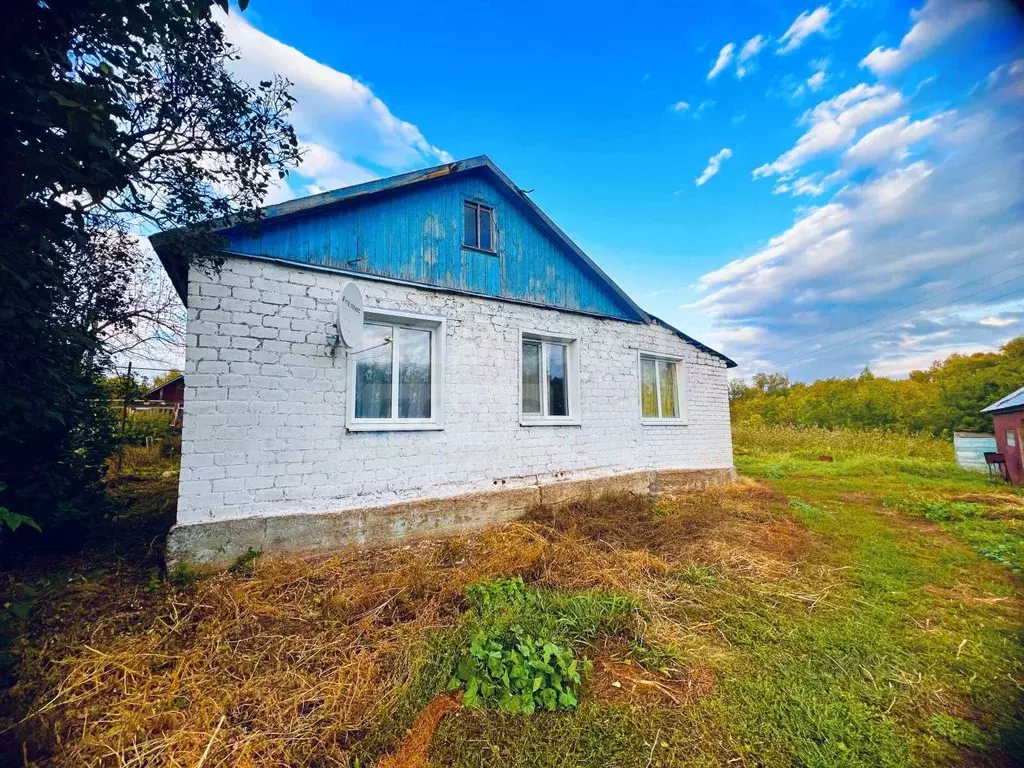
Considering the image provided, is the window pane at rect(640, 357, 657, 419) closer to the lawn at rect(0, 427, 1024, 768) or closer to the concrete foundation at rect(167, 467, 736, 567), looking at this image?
the concrete foundation at rect(167, 467, 736, 567)

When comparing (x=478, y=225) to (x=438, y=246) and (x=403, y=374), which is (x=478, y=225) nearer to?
(x=438, y=246)

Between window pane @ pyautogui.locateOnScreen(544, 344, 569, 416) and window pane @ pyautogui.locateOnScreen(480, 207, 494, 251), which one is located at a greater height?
window pane @ pyautogui.locateOnScreen(480, 207, 494, 251)

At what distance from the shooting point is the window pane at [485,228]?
6500 mm

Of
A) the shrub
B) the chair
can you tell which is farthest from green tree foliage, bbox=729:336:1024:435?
the chair

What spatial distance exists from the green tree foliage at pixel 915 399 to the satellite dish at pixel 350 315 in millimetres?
30350

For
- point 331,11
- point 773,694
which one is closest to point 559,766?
point 773,694

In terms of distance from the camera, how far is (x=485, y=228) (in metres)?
6.58

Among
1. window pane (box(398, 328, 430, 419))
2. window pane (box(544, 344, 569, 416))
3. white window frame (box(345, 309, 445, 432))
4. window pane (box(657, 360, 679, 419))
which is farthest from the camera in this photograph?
window pane (box(657, 360, 679, 419))

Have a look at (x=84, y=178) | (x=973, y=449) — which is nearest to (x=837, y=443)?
(x=973, y=449)

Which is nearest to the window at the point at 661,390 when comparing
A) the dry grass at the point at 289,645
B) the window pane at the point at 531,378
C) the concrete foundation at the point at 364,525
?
the concrete foundation at the point at 364,525

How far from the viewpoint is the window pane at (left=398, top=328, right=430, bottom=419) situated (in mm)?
5562

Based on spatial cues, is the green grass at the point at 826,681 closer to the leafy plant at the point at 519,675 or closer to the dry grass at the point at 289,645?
the leafy plant at the point at 519,675

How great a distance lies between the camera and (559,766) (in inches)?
79.4

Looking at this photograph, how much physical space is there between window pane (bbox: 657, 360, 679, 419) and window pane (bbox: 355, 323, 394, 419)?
20.8 ft
